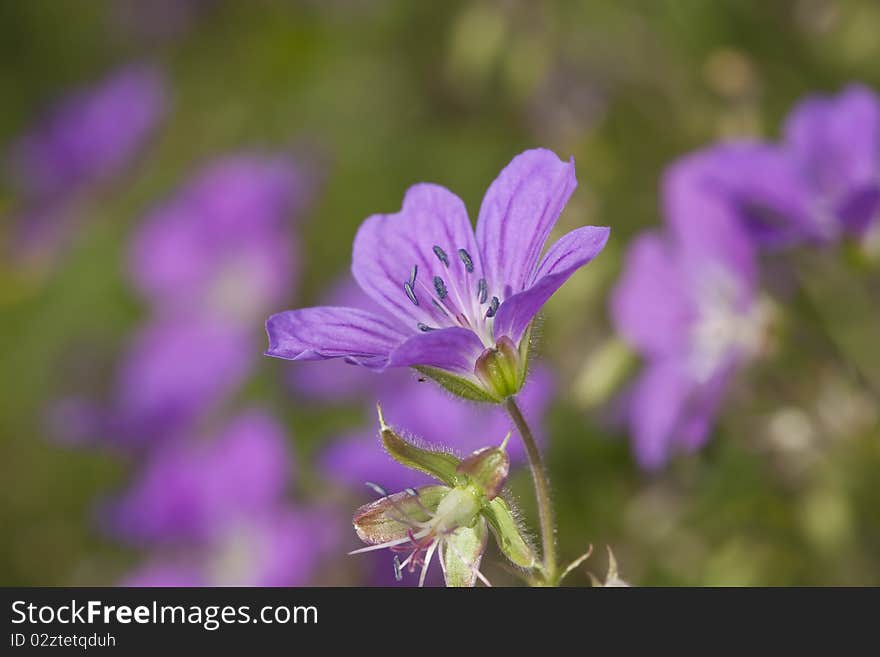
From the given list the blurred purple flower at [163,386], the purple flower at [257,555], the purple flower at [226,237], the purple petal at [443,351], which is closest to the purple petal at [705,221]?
the purple petal at [443,351]

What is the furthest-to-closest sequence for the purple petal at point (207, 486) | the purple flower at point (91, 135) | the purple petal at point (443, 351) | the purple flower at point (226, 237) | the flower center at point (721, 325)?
the purple flower at point (91, 135)
the purple flower at point (226, 237)
the purple petal at point (207, 486)
the flower center at point (721, 325)
the purple petal at point (443, 351)

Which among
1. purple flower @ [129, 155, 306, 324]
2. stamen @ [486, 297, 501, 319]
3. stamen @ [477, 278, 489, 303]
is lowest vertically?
stamen @ [486, 297, 501, 319]

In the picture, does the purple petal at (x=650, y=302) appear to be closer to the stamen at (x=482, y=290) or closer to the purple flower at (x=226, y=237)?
the stamen at (x=482, y=290)

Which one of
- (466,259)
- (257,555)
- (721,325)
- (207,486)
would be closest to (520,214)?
(466,259)

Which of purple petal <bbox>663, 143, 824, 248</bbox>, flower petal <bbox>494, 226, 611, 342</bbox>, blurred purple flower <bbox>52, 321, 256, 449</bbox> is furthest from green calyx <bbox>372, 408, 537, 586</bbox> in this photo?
blurred purple flower <bbox>52, 321, 256, 449</bbox>

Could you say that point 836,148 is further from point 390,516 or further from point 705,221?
point 390,516

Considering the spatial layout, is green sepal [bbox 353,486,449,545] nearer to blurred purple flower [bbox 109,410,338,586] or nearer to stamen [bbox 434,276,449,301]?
stamen [bbox 434,276,449,301]
